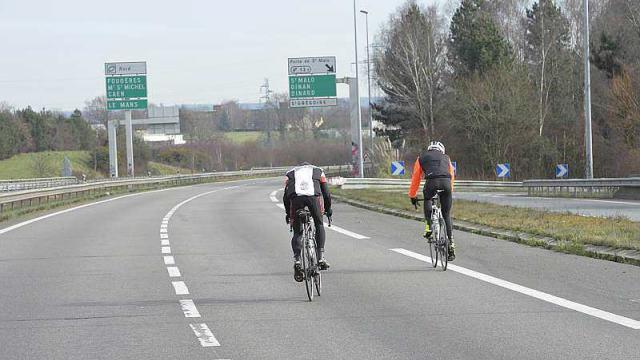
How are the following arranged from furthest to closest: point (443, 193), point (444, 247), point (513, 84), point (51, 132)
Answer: point (51, 132) → point (513, 84) → point (443, 193) → point (444, 247)

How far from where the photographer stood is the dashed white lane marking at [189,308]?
9383mm

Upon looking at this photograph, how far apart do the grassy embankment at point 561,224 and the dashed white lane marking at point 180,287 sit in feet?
19.0

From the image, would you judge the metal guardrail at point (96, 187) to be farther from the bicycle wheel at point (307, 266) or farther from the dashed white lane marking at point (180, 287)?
the bicycle wheel at point (307, 266)

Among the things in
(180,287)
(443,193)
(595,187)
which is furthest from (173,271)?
(595,187)

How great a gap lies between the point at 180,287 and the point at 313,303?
2.12 meters

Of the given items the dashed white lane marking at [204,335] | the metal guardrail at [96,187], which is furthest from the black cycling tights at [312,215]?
the metal guardrail at [96,187]

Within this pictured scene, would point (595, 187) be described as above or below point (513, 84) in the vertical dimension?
below

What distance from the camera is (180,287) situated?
11.5 metres

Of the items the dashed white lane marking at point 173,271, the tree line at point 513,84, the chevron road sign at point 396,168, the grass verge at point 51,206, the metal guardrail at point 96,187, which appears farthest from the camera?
the tree line at point 513,84

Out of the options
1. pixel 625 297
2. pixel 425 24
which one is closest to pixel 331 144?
pixel 425 24

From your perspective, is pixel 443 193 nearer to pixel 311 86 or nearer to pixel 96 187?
pixel 96 187

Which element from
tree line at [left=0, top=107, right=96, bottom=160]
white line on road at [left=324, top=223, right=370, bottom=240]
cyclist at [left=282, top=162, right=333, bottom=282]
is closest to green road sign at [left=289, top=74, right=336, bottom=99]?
white line on road at [left=324, top=223, right=370, bottom=240]

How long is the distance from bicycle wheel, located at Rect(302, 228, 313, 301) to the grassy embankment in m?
5.19

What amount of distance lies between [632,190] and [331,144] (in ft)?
213
